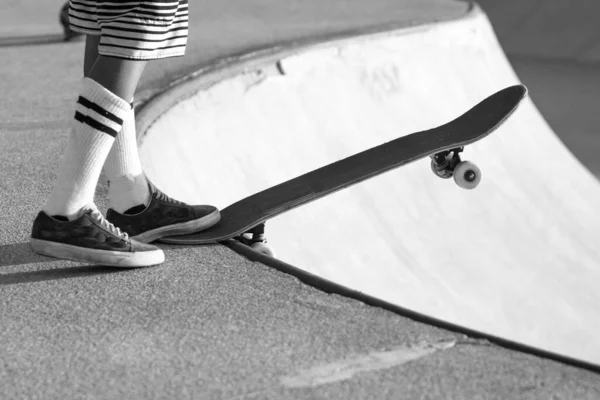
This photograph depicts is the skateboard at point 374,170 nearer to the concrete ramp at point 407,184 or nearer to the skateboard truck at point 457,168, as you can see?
the skateboard truck at point 457,168

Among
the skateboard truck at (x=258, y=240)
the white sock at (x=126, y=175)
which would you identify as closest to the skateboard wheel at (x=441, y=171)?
the skateboard truck at (x=258, y=240)

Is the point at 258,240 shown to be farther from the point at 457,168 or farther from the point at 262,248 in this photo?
the point at 457,168

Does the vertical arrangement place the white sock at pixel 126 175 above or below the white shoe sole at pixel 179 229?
above

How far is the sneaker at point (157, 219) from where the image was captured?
296cm

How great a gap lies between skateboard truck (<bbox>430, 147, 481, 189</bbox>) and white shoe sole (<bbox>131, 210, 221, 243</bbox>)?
0.91 m

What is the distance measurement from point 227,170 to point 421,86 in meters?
2.82

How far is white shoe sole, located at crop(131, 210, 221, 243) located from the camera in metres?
2.95

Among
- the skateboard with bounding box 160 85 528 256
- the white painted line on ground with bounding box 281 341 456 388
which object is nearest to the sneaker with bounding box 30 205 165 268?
the skateboard with bounding box 160 85 528 256

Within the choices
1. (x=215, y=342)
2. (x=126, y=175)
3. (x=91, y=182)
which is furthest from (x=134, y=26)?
(x=215, y=342)

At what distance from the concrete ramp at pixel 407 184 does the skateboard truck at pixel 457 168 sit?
1771 millimetres

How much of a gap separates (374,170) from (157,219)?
33.0 inches

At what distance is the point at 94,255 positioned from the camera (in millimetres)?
2648

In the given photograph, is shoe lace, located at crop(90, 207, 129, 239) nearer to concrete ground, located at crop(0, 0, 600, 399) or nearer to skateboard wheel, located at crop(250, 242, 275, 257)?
concrete ground, located at crop(0, 0, 600, 399)

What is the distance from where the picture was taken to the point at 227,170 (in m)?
5.59
